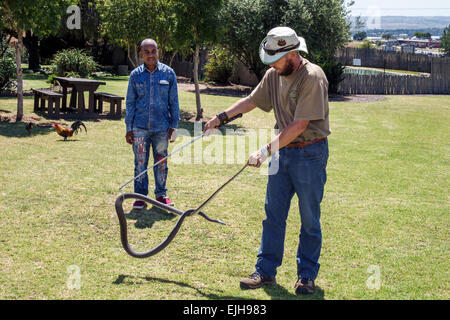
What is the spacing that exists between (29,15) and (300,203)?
1110cm

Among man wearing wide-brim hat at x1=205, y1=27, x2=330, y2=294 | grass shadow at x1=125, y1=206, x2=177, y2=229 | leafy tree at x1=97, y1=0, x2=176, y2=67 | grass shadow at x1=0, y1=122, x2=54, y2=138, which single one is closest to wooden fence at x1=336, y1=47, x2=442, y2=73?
leafy tree at x1=97, y1=0, x2=176, y2=67

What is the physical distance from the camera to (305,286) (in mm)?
4453

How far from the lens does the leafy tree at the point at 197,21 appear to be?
47.8 ft

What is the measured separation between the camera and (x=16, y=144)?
423 inches

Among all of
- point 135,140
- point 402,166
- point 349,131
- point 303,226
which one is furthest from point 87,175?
point 349,131

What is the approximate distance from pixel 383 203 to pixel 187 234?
3179mm

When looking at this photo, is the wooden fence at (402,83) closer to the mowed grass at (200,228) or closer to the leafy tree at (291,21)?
the leafy tree at (291,21)

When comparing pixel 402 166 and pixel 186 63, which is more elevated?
pixel 186 63

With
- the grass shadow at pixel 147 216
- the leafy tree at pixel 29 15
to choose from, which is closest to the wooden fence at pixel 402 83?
the leafy tree at pixel 29 15

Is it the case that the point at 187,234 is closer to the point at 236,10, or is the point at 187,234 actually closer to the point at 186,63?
the point at 236,10

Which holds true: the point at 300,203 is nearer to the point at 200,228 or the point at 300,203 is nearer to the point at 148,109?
the point at 200,228

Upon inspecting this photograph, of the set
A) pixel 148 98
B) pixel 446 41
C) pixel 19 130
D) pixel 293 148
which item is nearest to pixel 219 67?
pixel 19 130

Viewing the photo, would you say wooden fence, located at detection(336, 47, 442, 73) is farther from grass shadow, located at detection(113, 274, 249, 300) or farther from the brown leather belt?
grass shadow, located at detection(113, 274, 249, 300)

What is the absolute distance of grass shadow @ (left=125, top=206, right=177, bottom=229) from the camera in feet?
20.4
